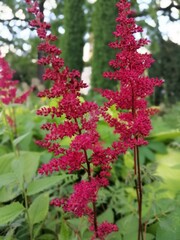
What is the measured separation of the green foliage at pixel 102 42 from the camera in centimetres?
917

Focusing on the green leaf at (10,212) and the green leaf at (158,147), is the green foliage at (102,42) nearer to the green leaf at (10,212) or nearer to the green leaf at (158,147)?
the green leaf at (158,147)

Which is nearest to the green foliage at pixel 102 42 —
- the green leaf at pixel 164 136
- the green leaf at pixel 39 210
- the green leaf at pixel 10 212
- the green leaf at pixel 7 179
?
the green leaf at pixel 164 136

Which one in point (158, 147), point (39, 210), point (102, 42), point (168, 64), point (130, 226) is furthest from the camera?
point (168, 64)

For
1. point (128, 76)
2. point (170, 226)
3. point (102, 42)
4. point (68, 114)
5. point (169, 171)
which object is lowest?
point (169, 171)

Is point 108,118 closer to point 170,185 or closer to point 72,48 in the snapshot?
point 170,185

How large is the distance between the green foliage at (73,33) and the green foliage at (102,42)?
4.52 feet

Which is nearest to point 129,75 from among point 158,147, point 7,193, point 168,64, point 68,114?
point 68,114

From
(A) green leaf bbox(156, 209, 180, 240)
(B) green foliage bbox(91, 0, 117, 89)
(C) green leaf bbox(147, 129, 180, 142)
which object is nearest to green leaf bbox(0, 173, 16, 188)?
(A) green leaf bbox(156, 209, 180, 240)

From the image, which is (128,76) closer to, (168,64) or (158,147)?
(158,147)

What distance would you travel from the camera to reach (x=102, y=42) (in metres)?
9.66

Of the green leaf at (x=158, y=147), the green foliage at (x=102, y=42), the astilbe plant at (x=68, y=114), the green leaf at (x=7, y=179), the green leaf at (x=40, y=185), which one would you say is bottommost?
the green leaf at (x=158, y=147)

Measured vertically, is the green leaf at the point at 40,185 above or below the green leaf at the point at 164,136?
above

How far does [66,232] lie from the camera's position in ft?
4.83

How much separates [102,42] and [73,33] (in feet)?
8.59
